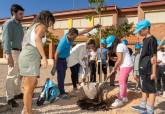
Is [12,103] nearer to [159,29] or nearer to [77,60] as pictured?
[77,60]

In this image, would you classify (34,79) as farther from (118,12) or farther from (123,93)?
(118,12)

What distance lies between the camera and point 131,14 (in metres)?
34.2

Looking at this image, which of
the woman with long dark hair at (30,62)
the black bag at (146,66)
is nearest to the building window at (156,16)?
the black bag at (146,66)

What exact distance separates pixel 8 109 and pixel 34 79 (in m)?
1.35

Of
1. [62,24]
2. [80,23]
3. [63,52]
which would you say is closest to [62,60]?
[63,52]

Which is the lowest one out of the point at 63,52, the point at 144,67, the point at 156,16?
the point at 144,67

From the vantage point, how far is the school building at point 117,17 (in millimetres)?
32062

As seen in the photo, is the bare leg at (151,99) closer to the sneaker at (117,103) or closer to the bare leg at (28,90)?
the sneaker at (117,103)

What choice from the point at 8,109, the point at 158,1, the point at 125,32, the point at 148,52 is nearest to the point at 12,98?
the point at 8,109

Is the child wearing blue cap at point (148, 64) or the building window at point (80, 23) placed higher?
the building window at point (80, 23)

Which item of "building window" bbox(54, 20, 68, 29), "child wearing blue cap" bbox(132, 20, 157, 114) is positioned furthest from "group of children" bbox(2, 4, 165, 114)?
"building window" bbox(54, 20, 68, 29)

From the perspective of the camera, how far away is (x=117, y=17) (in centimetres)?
3469

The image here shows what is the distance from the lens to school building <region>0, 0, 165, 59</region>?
1262 inches

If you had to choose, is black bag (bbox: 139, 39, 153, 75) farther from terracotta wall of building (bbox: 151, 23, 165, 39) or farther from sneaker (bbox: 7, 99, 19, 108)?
terracotta wall of building (bbox: 151, 23, 165, 39)
